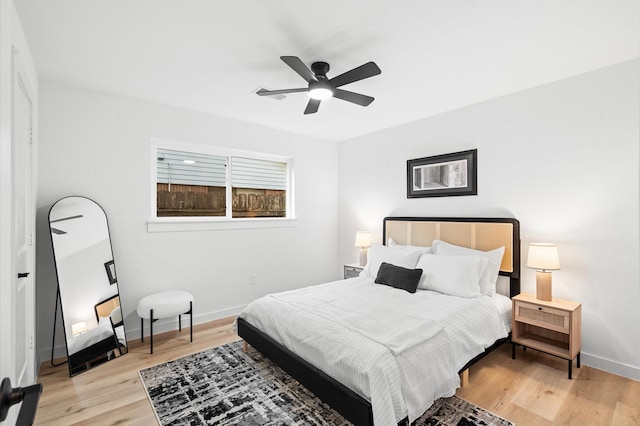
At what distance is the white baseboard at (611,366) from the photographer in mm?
2633

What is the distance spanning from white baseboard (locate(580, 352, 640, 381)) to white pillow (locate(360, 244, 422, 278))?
1.69m

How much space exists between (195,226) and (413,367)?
2910mm

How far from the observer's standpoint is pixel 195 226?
12.6 feet

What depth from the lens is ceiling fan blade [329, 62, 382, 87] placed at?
2.15 meters

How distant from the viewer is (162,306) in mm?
3145

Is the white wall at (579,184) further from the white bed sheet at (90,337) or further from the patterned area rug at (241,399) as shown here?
the white bed sheet at (90,337)

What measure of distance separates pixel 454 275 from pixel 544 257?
2.52 ft

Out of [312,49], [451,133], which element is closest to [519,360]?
[451,133]

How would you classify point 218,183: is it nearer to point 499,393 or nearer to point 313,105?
point 313,105

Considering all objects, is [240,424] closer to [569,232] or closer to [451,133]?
[569,232]

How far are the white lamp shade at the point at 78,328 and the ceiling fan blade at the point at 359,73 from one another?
3.04 metres

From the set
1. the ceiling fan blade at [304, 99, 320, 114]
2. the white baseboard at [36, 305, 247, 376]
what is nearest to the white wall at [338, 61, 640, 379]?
the ceiling fan blade at [304, 99, 320, 114]

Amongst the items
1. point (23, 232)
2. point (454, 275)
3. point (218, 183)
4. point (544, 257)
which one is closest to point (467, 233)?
point (454, 275)

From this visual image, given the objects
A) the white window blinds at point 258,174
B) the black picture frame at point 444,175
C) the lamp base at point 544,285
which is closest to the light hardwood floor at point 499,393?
the lamp base at point 544,285
